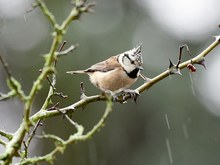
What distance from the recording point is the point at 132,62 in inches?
116

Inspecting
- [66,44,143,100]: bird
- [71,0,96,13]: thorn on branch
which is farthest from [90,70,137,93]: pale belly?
[71,0,96,13]: thorn on branch

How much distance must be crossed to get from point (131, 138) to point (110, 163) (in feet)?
2.25

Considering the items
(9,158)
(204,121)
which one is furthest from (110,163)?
(9,158)

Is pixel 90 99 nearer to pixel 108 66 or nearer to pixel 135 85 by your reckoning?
pixel 108 66

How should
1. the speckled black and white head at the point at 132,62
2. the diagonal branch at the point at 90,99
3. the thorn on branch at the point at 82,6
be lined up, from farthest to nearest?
the speckled black and white head at the point at 132,62 → the diagonal branch at the point at 90,99 → the thorn on branch at the point at 82,6

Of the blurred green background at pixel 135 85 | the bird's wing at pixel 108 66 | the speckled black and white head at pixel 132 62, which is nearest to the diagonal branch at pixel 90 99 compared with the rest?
the speckled black and white head at pixel 132 62

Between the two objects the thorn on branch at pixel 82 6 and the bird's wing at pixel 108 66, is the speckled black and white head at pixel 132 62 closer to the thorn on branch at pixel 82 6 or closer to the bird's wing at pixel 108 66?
the bird's wing at pixel 108 66

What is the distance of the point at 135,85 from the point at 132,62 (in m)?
5.06

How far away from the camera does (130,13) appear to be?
33.2ft

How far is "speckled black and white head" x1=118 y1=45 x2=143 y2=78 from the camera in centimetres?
289

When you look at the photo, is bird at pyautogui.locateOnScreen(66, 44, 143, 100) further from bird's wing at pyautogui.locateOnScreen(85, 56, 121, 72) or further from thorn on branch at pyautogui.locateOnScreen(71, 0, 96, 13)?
thorn on branch at pyautogui.locateOnScreen(71, 0, 96, 13)

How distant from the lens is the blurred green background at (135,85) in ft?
27.8

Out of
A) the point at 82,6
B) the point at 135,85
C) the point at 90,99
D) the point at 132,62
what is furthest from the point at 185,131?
the point at 82,6

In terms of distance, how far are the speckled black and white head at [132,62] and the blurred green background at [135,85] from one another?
184 inches
